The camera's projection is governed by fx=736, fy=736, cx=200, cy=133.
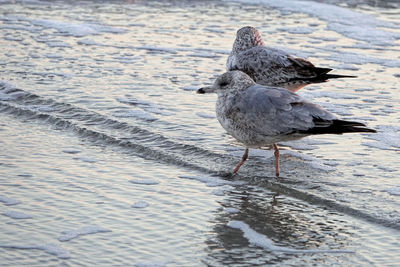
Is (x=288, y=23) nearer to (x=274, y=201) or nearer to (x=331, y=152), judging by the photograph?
(x=331, y=152)

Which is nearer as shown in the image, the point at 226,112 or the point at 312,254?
the point at 312,254

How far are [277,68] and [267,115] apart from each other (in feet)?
6.70

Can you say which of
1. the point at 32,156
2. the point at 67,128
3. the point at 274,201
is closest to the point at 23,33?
the point at 67,128

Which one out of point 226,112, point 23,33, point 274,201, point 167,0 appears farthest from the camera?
point 167,0

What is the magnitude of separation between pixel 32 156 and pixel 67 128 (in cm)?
107

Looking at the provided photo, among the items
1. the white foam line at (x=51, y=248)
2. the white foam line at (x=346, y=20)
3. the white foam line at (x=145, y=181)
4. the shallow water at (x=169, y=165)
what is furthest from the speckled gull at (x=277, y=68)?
the white foam line at (x=346, y=20)

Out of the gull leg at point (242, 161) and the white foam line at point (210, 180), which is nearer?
the white foam line at point (210, 180)

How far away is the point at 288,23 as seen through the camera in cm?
1420

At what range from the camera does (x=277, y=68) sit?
25.3 feet

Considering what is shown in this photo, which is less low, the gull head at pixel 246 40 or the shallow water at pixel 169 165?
the gull head at pixel 246 40

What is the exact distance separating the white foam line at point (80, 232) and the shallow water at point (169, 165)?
1 cm

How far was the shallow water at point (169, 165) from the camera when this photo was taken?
14.9ft

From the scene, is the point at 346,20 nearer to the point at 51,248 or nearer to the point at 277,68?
the point at 277,68

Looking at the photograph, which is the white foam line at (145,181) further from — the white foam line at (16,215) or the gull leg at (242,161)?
the white foam line at (16,215)
